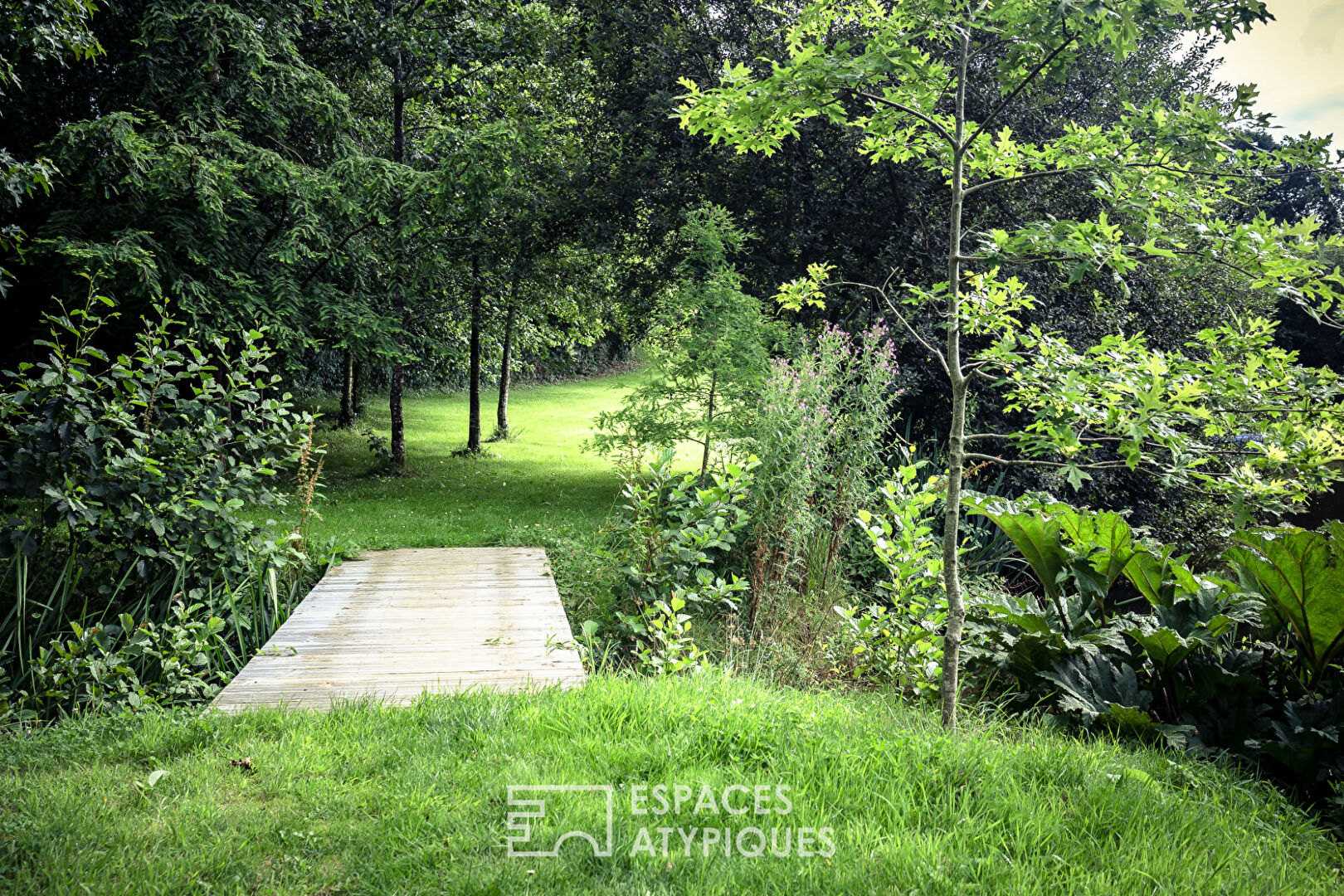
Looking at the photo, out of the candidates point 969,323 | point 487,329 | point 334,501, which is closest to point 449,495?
point 334,501

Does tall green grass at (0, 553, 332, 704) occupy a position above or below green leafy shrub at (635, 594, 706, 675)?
below

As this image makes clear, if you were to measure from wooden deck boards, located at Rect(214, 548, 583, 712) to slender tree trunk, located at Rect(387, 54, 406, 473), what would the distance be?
14.4 feet

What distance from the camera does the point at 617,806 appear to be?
7.57 ft

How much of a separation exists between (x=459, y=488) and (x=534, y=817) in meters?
8.31

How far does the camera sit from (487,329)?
13.6 m

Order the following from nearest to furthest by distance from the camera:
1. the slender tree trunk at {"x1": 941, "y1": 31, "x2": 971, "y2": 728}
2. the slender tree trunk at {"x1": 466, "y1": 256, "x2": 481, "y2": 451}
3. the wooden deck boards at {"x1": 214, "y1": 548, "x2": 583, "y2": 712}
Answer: the slender tree trunk at {"x1": 941, "y1": 31, "x2": 971, "y2": 728}, the wooden deck boards at {"x1": 214, "y1": 548, "x2": 583, "y2": 712}, the slender tree trunk at {"x1": 466, "y1": 256, "x2": 481, "y2": 451}

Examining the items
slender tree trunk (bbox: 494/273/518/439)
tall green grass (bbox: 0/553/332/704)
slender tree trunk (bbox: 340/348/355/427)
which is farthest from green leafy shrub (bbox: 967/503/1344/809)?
slender tree trunk (bbox: 340/348/355/427)

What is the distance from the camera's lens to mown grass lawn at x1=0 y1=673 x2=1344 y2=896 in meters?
1.99

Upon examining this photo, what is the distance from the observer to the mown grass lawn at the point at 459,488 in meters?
7.41

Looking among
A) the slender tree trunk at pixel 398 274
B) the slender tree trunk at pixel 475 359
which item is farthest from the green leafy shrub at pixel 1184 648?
the slender tree trunk at pixel 475 359

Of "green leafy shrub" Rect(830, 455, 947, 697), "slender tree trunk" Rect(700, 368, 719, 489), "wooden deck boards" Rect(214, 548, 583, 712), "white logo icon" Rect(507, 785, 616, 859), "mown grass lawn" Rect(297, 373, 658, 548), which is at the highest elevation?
"slender tree trunk" Rect(700, 368, 719, 489)

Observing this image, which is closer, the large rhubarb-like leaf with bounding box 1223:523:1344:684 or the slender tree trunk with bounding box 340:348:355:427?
the large rhubarb-like leaf with bounding box 1223:523:1344:684

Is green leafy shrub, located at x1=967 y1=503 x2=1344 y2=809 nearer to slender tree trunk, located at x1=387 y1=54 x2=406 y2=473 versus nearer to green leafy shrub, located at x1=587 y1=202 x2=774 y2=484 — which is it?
green leafy shrub, located at x1=587 y1=202 x2=774 y2=484

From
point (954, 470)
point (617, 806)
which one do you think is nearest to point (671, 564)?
point (954, 470)
